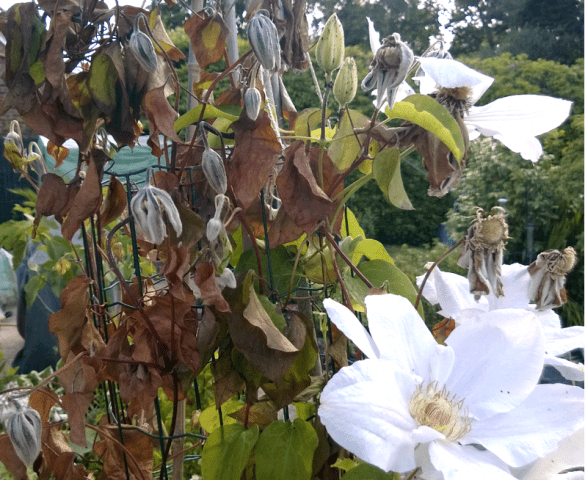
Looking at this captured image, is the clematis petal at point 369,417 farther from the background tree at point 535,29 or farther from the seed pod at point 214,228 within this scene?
the background tree at point 535,29

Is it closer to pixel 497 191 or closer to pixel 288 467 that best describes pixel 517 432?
pixel 288 467

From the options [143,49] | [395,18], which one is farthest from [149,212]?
[395,18]

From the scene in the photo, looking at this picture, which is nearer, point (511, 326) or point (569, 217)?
point (511, 326)

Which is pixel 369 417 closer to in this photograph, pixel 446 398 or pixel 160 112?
pixel 446 398

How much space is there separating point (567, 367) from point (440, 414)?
152 millimetres

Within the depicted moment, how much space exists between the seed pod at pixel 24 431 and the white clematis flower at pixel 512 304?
0.39 meters

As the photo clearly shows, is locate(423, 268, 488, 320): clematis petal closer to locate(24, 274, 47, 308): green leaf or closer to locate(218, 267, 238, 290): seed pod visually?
locate(218, 267, 238, 290): seed pod

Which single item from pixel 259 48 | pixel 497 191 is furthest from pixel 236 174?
pixel 497 191

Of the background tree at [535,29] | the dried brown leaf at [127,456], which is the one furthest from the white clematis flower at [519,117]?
the background tree at [535,29]

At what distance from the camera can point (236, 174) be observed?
1.76 feet

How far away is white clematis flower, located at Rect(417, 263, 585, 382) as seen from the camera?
0.52m

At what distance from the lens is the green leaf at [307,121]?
0.66 meters

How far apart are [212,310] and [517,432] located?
0.30 m

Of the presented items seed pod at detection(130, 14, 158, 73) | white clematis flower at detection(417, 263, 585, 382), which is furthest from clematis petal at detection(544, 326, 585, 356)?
seed pod at detection(130, 14, 158, 73)
